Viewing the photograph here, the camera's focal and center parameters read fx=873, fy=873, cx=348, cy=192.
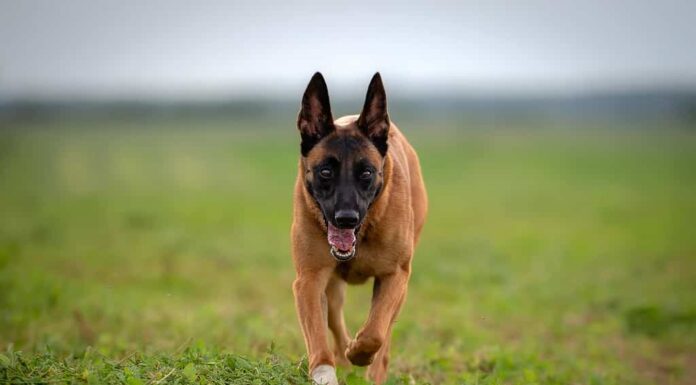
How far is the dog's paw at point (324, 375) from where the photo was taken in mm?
5938

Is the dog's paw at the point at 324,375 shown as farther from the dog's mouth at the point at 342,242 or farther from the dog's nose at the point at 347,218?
the dog's nose at the point at 347,218

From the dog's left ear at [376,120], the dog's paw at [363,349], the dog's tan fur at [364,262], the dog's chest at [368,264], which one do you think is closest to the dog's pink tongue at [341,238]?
the dog's tan fur at [364,262]

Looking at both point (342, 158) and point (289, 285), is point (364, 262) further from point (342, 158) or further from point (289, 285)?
point (289, 285)

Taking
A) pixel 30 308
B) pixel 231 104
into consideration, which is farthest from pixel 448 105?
pixel 30 308

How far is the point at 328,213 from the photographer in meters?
6.21

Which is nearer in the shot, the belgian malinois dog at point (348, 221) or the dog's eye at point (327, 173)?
the belgian malinois dog at point (348, 221)

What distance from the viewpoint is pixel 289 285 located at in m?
14.4

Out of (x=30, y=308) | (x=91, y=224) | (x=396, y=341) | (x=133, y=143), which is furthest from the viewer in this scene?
(x=133, y=143)

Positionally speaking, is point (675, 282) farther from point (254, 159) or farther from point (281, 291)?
point (254, 159)

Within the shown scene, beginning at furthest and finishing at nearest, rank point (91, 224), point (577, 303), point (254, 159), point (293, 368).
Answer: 1. point (254, 159)
2. point (91, 224)
3. point (577, 303)
4. point (293, 368)

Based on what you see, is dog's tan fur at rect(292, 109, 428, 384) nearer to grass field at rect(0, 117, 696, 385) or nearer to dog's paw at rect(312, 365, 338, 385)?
dog's paw at rect(312, 365, 338, 385)

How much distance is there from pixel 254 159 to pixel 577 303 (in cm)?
4166

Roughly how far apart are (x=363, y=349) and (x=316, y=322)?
0.39 metres

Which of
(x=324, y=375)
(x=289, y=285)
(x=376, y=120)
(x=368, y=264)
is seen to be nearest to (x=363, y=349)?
(x=324, y=375)
